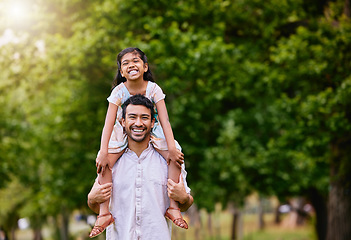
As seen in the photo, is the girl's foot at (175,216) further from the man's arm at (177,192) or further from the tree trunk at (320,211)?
the tree trunk at (320,211)

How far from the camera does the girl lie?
4.88 m

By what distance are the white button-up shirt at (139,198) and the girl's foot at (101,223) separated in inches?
3.4

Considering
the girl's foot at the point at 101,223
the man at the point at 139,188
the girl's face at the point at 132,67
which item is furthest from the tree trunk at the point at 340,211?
the girl's foot at the point at 101,223

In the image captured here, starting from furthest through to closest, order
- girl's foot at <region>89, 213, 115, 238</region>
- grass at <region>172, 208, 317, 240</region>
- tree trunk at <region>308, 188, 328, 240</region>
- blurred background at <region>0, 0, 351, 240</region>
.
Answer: grass at <region>172, 208, 317, 240</region> < tree trunk at <region>308, 188, 328, 240</region> < blurred background at <region>0, 0, 351, 240</region> < girl's foot at <region>89, 213, 115, 238</region>

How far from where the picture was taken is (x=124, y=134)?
512 centimetres

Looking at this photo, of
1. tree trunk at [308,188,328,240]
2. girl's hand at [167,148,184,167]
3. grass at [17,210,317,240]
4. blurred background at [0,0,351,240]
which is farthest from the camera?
grass at [17,210,317,240]

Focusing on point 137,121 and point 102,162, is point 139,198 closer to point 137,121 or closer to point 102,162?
point 102,162

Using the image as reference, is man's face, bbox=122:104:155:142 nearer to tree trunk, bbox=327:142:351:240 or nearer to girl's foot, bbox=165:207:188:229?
girl's foot, bbox=165:207:188:229

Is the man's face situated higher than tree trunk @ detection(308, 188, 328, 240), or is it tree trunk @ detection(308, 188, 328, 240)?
tree trunk @ detection(308, 188, 328, 240)

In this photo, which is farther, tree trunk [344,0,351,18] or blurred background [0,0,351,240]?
tree trunk [344,0,351,18]

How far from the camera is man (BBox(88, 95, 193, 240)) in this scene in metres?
4.83

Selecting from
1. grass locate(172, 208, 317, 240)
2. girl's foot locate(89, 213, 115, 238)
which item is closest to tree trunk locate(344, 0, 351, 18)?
girl's foot locate(89, 213, 115, 238)

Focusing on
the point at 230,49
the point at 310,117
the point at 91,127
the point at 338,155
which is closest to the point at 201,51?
the point at 230,49

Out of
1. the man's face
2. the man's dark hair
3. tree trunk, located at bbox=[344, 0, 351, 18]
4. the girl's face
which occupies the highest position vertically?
tree trunk, located at bbox=[344, 0, 351, 18]
